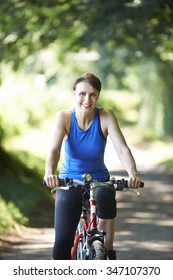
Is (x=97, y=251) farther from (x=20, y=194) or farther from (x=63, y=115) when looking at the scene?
(x=20, y=194)

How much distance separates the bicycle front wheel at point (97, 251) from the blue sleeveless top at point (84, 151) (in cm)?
45

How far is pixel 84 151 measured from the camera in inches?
173

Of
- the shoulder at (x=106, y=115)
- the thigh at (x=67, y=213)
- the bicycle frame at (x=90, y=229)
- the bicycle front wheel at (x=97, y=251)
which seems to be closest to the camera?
the bicycle front wheel at (x=97, y=251)

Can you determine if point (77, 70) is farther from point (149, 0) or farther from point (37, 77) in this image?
point (149, 0)

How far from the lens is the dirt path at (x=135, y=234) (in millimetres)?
7156

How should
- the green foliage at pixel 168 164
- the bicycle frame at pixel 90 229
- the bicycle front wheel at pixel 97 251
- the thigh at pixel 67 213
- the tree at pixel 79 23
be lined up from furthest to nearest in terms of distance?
1. the green foliage at pixel 168 164
2. the tree at pixel 79 23
3. the thigh at pixel 67 213
4. the bicycle frame at pixel 90 229
5. the bicycle front wheel at pixel 97 251

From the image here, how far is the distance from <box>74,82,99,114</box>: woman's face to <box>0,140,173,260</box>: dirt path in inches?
107

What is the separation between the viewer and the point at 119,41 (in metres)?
15.8

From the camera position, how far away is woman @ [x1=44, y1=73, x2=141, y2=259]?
438cm

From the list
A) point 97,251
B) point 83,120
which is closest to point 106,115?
point 83,120

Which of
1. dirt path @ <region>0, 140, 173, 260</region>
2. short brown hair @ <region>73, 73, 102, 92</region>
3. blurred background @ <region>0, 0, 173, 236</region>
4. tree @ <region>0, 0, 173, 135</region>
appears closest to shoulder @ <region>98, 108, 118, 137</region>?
short brown hair @ <region>73, 73, 102, 92</region>

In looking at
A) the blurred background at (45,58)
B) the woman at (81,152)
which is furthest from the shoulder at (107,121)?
the blurred background at (45,58)

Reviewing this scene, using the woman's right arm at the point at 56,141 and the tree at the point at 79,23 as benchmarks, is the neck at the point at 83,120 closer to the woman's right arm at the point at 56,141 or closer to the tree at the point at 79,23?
the woman's right arm at the point at 56,141

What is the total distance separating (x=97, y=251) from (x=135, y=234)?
4.53m
